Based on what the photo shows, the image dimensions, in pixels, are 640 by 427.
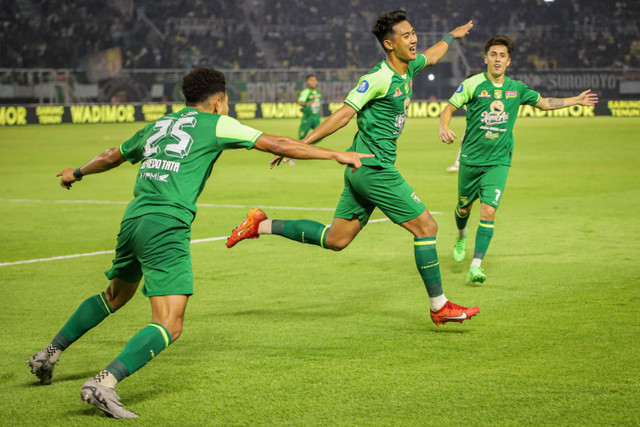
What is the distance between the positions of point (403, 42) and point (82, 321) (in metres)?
3.28

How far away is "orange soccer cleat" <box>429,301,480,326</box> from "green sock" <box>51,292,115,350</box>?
2.43 m

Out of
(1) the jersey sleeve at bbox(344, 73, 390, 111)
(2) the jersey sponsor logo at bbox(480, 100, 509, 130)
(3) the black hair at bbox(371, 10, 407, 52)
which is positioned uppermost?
(3) the black hair at bbox(371, 10, 407, 52)

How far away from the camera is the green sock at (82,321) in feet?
15.9

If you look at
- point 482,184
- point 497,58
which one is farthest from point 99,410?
point 497,58

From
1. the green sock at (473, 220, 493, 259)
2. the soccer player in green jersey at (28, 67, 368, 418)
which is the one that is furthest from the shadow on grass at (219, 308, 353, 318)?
the soccer player in green jersey at (28, 67, 368, 418)

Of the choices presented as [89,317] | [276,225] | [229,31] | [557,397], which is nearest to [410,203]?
[276,225]

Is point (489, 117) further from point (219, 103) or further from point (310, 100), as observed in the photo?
point (310, 100)

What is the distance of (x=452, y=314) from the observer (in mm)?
5961

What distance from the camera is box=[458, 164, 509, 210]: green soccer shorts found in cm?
808

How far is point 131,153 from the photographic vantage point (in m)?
4.85

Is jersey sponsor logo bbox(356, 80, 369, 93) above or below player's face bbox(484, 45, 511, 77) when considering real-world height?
below

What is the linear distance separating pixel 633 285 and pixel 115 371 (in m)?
5.10

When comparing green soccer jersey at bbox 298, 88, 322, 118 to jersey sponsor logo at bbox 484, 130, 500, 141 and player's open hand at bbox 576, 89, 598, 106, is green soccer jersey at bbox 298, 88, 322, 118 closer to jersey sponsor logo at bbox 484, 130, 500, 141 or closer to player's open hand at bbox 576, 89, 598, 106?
player's open hand at bbox 576, 89, 598, 106

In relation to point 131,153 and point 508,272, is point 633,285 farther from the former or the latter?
point 131,153
